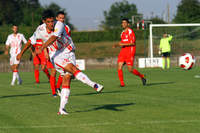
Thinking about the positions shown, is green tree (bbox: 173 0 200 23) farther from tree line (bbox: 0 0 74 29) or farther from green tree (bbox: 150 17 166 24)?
tree line (bbox: 0 0 74 29)

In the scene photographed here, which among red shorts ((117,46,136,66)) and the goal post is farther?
the goal post

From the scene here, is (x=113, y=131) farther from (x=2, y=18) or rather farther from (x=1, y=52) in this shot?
(x=2, y=18)

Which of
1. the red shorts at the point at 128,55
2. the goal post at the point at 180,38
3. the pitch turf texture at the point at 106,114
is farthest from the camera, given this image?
the goal post at the point at 180,38

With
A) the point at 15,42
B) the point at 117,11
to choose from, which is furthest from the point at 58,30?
the point at 117,11

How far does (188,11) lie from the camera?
70688mm

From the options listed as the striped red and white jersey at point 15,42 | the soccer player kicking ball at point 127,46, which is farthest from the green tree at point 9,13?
the soccer player kicking ball at point 127,46

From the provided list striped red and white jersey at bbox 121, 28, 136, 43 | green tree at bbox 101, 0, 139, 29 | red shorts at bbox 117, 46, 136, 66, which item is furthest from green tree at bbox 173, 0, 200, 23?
striped red and white jersey at bbox 121, 28, 136, 43

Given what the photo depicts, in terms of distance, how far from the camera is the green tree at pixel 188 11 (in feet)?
214

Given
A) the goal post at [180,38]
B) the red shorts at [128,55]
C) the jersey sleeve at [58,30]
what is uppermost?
the jersey sleeve at [58,30]

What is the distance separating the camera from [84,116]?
311 inches

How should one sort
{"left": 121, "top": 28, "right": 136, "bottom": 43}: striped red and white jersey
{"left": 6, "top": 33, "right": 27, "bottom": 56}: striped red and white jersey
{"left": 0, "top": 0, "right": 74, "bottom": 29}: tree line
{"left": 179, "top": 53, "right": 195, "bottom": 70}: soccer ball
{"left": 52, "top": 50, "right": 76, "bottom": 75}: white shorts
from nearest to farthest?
1. {"left": 52, "top": 50, "right": 76, "bottom": 75}: white shorts
2. {"left": 121, "top": 28, "right": 136, "bottom": 43}: striped red and white jersey
3. {"left": 179, "top": 53, "right": 195, "bottom": 70}: soccer ball
4. {"left": 6, "top": 33, "right": 27, "bottom": 56}: striped red and white jersey
5. {"left": 0, "top": 0, "right": 74, "bottom": 29}: tree line

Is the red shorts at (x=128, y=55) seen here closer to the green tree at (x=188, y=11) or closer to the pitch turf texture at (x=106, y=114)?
the pitch turf texture at (x=106, y=114)

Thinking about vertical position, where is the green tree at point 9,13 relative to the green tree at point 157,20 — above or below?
above

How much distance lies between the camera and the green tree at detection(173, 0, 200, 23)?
2563 inches
